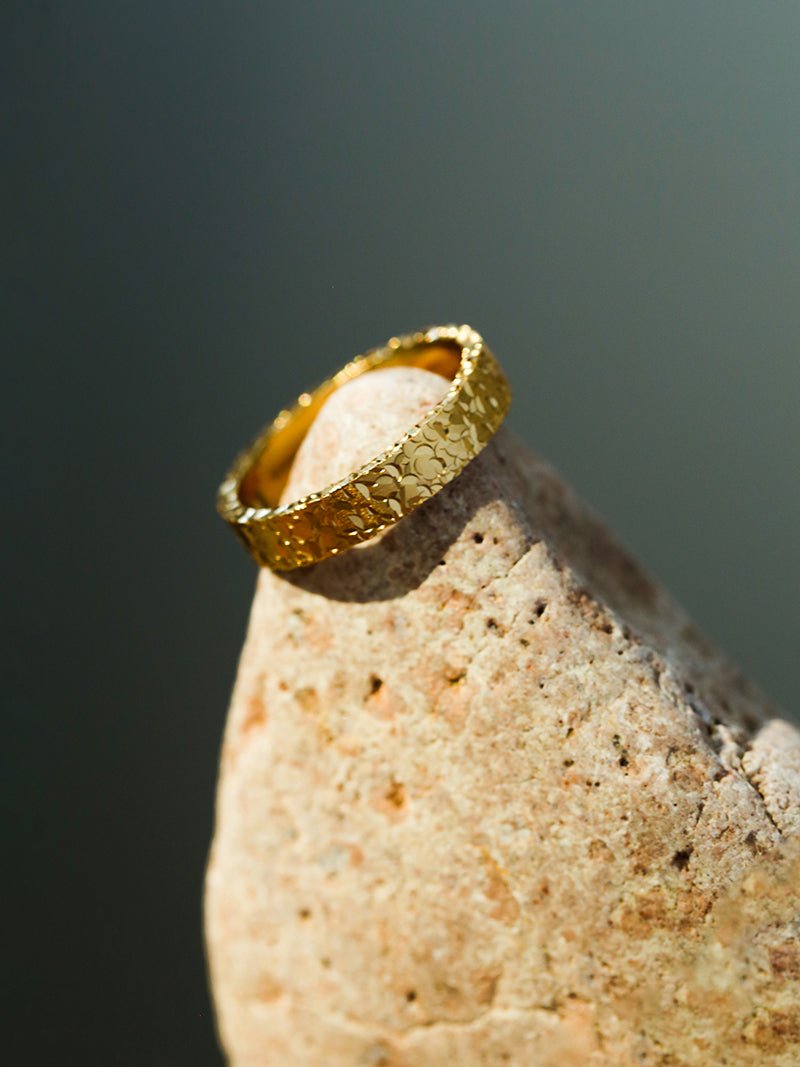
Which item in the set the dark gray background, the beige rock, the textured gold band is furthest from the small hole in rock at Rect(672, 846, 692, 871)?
the dark gray background

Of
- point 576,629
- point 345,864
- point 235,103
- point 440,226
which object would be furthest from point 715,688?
point 235,103

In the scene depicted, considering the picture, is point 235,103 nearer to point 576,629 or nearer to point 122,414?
point 122,414

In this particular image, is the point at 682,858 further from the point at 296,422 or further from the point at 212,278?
the point at 212,278

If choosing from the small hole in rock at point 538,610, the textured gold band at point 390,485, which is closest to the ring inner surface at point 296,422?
the textured gold band at point 390,485

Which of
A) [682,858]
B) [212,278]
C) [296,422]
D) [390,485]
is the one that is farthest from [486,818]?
[212,278]

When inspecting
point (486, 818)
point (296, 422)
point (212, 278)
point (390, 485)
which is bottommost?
point (486, 818)
